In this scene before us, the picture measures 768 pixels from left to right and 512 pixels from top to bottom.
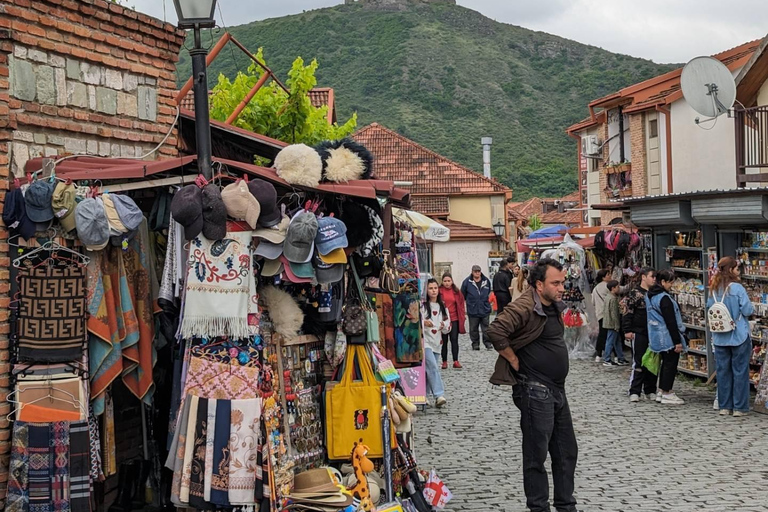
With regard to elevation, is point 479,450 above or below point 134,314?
below

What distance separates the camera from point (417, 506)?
7.73 metres

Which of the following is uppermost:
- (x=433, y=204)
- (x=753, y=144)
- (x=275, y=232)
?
(x=433, y=204)

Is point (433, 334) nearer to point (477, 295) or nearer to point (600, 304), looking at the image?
point (600, 304)

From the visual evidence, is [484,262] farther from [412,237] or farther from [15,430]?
[15,430]

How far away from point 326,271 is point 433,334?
7.67 metres

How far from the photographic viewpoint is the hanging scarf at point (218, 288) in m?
6.62

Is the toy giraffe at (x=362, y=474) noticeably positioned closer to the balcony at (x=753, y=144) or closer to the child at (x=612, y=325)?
the balcony at (x=753, y=144)

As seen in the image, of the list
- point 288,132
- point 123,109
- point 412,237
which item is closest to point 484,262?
point 288,132

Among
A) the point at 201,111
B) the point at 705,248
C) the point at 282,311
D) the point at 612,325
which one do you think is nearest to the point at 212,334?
the point at 282,311

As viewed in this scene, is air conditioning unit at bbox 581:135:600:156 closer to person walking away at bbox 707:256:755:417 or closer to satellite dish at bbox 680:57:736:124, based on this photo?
satellite dish at bbox 680:57:736:124

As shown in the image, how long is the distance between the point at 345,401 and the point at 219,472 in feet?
4.16

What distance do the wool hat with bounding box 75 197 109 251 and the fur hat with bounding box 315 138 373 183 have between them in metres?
1.72

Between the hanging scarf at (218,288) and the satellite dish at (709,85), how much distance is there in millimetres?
12350

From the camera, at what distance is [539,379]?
298 inches
